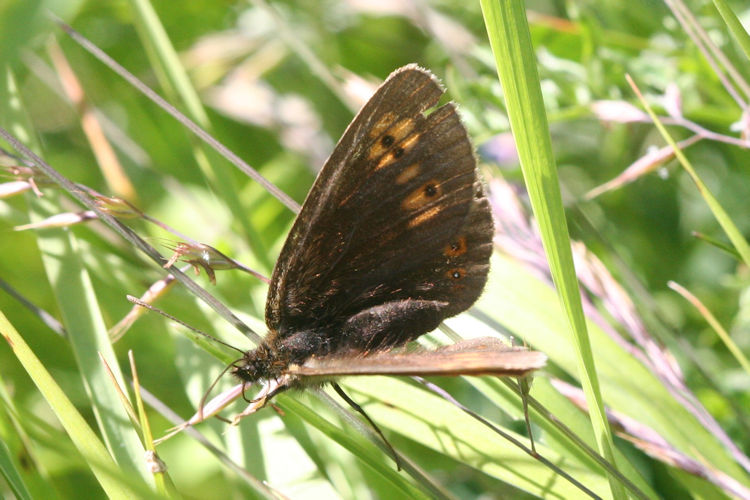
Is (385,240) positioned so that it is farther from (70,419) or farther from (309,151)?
(309,151)

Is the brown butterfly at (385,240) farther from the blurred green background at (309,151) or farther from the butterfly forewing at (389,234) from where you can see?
the blurred green background at (309,151)

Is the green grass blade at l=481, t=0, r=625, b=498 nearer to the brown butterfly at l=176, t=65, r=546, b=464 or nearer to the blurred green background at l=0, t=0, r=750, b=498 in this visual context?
the brown butterfly at l=176, t=65, r=546, b=464

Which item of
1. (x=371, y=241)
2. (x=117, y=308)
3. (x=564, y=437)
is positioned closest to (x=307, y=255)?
(x=371, y=241)

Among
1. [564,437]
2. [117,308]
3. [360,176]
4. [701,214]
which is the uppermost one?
[701,214]

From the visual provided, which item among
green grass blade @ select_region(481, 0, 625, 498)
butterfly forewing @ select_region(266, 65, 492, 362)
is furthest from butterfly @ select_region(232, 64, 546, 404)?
green grass blade @ select_region(481, 0, 625, 498)

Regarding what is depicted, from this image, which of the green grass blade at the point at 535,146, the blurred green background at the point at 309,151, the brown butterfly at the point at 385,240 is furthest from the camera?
the blurred green background at the point at 309,151

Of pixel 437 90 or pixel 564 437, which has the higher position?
pixel 437 90

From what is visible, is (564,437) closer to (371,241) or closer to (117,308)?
(371,241)

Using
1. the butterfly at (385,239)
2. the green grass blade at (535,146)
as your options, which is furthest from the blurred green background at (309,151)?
the green grass blade at (535,146)
